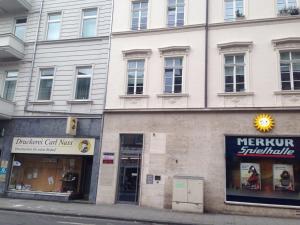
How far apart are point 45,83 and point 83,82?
249cm

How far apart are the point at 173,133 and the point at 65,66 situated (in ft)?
25.0

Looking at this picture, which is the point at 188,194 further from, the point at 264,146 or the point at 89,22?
the point at 89,22

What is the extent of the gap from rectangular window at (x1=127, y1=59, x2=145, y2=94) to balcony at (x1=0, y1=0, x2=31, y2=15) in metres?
8.01

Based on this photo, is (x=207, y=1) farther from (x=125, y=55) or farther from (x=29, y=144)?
(x=29, y=144)

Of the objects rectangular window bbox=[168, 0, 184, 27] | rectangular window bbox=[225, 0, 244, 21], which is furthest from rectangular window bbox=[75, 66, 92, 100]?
rectangular window bbox=[225, 0, 244, 21]

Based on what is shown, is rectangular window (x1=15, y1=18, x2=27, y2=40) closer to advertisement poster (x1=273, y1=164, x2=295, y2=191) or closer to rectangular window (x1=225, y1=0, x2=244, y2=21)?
rectangular window (x1=225, y1=0, x2=244, y2=21)

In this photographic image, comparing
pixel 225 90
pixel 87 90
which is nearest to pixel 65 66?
pixel 87 90

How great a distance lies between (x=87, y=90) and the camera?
58.9ft

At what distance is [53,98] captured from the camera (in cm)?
1820

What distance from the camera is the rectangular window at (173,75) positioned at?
1630 cm

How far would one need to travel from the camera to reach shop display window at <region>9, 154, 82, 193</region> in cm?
1733

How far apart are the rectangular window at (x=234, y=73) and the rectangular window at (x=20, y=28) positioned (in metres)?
12.8

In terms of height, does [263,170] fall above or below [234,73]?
below

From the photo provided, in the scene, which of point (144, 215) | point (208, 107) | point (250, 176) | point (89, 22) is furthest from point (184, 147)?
point (89, 22)
